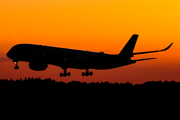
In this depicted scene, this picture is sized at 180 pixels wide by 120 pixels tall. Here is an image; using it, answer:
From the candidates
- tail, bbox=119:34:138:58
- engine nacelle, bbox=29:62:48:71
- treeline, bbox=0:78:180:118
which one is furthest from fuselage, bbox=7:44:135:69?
tail, bbox=119:34:138:58

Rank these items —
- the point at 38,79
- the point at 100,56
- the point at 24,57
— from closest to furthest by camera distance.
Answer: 1. the point at 24,57
2. the point at 100,56
3. the point at 38,79

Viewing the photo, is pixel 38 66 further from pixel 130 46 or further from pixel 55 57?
pixel 130 46

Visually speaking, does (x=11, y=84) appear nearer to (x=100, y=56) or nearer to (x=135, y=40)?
(x=100, y=56)

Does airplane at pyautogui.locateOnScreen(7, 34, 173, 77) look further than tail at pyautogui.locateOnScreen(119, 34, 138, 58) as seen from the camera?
No

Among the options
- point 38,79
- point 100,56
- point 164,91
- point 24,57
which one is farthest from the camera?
point 164,91

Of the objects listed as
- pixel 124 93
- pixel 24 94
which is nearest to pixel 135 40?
pixel 124 93

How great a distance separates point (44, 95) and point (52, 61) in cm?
1176

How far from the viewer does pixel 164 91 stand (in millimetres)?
93562

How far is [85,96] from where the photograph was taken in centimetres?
8488

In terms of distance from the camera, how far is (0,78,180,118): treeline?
74750 millimetres

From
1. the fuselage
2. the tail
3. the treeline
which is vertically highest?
the tail

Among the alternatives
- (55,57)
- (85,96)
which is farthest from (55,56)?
(85,96)

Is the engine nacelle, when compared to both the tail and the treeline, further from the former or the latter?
the tail

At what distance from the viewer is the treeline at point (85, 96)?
74750 mm
